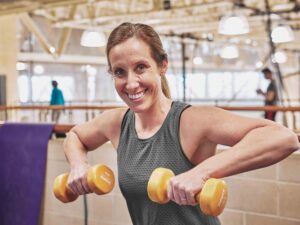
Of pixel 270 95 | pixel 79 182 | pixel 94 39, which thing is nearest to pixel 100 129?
pixel 79 182

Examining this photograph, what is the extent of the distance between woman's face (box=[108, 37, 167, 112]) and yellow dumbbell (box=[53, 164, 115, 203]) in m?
0.21

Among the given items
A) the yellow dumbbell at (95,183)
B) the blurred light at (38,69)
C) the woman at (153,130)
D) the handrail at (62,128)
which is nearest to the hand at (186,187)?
the woman at (153,130)

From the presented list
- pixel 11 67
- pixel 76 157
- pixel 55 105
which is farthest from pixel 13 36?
pixel 76 157

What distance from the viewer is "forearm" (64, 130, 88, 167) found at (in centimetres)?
160

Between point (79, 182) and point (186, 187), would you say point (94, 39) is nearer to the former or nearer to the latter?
point (79, 182)

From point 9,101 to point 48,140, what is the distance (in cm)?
940

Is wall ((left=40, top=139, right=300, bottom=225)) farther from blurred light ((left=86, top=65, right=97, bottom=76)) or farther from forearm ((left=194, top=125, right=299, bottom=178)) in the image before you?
blurred light ((left=86, top=65, right=97, bottom=76))

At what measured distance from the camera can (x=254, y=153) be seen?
46.1 inches

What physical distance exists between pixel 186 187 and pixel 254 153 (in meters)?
0.19

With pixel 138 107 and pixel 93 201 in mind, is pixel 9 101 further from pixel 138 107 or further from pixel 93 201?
pixel 138 107

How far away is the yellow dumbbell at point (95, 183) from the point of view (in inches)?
54.2

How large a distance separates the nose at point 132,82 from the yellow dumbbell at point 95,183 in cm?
24

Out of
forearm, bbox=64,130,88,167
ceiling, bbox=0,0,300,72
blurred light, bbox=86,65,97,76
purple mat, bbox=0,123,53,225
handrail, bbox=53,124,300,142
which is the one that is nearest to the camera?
forearm, bbox=64,130,88,167

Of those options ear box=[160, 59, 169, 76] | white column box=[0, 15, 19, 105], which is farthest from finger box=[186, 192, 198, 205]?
white column box=[0, 15, 19, 105]
